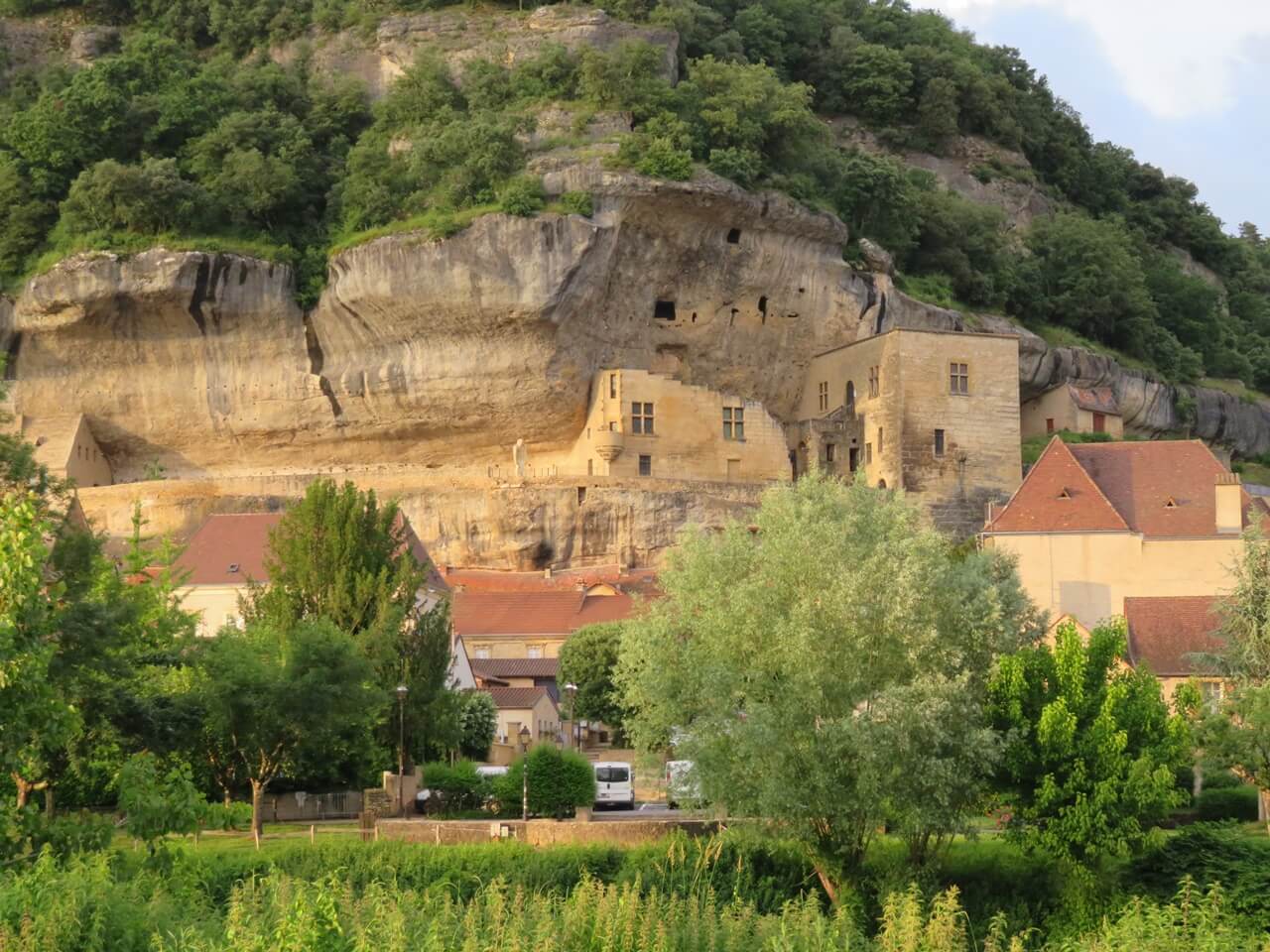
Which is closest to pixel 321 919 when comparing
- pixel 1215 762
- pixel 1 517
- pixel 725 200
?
pixel 1 517

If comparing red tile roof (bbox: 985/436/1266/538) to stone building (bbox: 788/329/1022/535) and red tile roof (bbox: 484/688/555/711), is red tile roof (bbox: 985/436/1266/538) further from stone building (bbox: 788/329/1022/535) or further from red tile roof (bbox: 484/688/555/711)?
stone building (bbox: 788/329/1022/535)

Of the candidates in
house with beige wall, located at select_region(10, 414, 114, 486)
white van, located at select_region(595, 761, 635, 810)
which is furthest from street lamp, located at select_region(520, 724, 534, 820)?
house with beige wall, located at select_region(10, 414, 114, 486)

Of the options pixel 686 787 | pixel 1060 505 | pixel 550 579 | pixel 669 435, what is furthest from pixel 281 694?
pixel 669 435

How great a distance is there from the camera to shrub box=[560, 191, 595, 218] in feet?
216

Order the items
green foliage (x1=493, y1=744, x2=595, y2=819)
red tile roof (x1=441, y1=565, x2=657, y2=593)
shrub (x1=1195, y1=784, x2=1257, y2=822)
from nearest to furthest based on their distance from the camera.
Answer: shrub (x1=1195, y1=784, x2=1257, y2=822)
green foliage (x1=493, y1=744, x2=595, y2=819)
red tile roof (x1=441, y1=565, x2=657, y2=593)

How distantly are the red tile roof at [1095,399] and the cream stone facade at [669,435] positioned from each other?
14472 mm

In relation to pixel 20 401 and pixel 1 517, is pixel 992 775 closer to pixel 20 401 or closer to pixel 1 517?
pixel 1 517

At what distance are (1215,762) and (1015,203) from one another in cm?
6177

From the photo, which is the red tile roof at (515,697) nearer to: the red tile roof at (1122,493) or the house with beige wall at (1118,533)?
the house with beige wall at (1118,533)

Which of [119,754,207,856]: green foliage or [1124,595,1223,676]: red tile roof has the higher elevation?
[1124,595,1223,676]: red tile roof

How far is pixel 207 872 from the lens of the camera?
25.7 meters

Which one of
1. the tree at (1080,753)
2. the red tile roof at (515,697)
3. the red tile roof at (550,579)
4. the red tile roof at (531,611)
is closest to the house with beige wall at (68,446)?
the red tile roof at (550,579)

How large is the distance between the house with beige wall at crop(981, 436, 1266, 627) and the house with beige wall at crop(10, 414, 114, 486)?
33.8 metres

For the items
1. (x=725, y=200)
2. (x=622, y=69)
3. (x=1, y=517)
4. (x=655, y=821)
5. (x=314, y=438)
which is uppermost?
(x=622, y=69)
